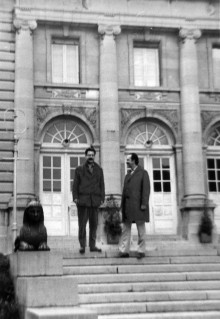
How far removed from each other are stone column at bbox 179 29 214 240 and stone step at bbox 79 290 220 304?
8545 mm

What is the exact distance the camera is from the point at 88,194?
1305 centimetres

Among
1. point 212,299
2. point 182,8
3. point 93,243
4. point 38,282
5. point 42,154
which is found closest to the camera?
point 38,282

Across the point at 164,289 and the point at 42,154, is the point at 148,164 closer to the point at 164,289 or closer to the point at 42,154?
the point at 42,154

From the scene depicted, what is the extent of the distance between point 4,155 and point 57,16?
5.18 metres

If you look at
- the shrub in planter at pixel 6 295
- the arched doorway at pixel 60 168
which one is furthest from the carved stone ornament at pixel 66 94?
the shrub in planter at pixel 6 295

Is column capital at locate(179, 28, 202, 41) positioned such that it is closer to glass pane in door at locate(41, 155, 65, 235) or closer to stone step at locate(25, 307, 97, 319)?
glass pane in door at locate(41, 155, 65, 235)

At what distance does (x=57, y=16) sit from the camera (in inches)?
819

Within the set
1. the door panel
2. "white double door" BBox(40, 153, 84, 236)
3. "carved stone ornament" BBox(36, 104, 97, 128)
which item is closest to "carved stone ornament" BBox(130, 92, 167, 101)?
"carved stone ornament" BBox(36, 104, 97, 128)

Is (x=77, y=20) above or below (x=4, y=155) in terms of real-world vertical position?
above

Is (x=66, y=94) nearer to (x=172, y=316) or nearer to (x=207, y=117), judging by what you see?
(x=207, y=117)

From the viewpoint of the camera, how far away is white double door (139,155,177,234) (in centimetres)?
2073

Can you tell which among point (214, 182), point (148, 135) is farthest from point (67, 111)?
point (214, 182)

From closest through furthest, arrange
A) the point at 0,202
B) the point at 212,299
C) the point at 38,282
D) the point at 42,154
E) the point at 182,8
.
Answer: the point at 38,282, the point at 212,299, the point at 0,202, the point at 42,154, the point at 182,8

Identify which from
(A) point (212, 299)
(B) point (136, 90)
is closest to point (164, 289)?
(A) point (212, 299)
